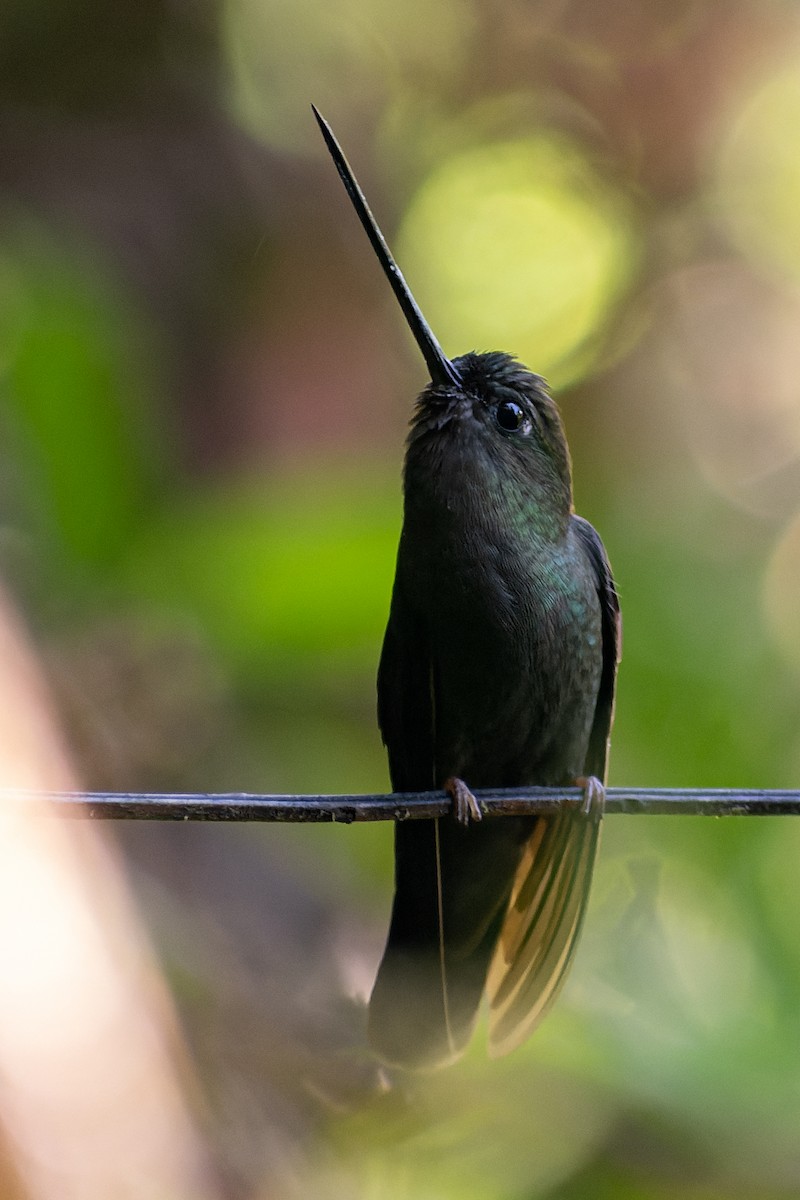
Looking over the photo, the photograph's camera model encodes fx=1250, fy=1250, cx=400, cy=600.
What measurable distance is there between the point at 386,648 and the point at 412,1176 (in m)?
1.00

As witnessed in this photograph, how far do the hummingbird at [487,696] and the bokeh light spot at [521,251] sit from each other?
31.5 inches

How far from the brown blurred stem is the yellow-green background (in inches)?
28.4

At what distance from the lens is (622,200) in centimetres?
402

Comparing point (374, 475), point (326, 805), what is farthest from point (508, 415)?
point (326, 805)

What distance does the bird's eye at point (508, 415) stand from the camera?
2.17m

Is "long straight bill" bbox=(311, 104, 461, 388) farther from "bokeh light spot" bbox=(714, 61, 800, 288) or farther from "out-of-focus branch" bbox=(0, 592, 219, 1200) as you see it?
"bokeh light spot" bbox=(714, 61, 800, 288)

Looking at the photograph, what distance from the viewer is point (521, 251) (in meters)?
3.47

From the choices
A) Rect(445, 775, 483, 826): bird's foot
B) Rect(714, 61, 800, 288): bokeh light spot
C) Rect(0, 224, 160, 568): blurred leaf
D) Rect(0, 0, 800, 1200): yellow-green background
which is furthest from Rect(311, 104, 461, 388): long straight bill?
Rect(714, 61, 800, 288): bokeh light spot

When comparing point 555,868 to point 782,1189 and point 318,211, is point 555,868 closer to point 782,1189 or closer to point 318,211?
point 782,1189

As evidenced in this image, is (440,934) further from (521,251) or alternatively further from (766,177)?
(766,177)

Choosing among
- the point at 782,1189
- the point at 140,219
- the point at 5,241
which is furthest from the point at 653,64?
the point at 782,1189

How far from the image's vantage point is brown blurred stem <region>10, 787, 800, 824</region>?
4.07 ft

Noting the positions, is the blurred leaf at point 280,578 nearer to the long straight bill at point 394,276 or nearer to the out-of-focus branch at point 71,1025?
the long straight bill at point 394,276

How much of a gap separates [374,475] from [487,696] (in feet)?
1.60
